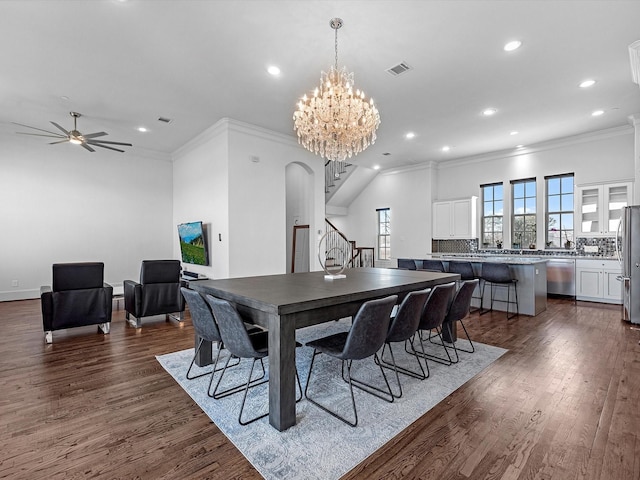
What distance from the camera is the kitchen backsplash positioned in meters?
6.47

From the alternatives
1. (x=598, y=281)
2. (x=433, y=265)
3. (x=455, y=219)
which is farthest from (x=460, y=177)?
(x=433, y=265)

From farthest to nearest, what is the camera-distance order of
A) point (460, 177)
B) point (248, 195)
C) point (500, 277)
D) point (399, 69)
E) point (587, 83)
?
point (460, 177), point (248, 195), point (500, 277), point (587, 83), point (399, 69)

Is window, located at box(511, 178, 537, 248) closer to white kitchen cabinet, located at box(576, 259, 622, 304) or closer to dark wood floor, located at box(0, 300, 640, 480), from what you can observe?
white kitchen cabinet, located at box(576, 259, 622, 304)

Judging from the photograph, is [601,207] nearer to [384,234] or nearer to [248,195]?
[384,234]

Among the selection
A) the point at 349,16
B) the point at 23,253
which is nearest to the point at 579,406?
the point at 349,16

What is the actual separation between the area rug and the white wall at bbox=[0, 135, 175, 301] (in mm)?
A: 5298

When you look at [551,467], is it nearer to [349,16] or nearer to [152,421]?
[152,421]

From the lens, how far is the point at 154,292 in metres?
4.66

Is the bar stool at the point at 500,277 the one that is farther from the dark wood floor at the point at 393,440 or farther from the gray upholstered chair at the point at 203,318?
the gray upholstered chair at the point at 203,318

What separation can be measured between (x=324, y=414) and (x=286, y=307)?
902mm

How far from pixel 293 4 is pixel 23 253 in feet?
24.1

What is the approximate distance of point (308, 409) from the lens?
2408mm

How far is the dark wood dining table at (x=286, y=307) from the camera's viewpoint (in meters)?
2.13

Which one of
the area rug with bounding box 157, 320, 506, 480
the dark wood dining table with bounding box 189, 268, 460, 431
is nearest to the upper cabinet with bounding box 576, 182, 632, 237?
the area rug with bounding box 157, 320, 506, 480
